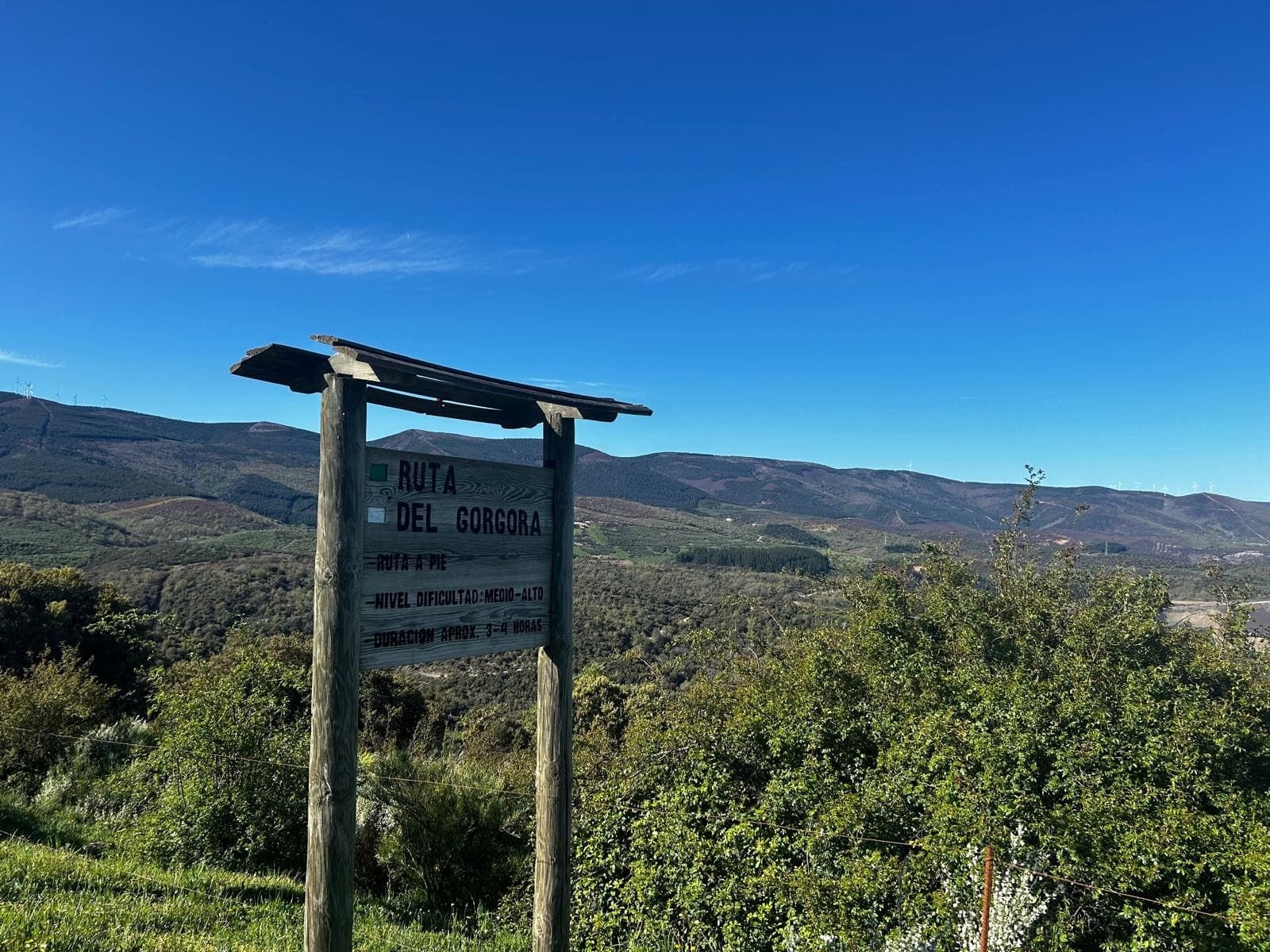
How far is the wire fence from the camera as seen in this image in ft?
17.4

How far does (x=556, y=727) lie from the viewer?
4.16 m

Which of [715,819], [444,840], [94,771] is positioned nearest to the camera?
[715,819]

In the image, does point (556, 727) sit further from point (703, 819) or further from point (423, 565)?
point (703, 819)

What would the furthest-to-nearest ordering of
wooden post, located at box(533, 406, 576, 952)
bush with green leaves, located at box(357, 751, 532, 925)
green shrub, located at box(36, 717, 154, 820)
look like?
green shrub, located at box(36, 717, 154, 820) → bush with green leaves, located at box(357, 751, 532, 925) → wooden post, located at box(533, 406, 576, 952)

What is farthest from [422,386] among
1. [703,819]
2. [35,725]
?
[35,725]

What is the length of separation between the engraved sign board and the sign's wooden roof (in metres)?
0.36

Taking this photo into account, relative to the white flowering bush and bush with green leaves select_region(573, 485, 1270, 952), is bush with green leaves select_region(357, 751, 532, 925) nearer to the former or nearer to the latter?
bush with green leaves select_region(573, 485, 1270, 952)

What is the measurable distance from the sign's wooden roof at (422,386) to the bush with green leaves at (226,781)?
313 inches

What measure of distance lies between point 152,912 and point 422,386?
16.2ft

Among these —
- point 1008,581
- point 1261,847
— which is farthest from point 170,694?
point 1008,581

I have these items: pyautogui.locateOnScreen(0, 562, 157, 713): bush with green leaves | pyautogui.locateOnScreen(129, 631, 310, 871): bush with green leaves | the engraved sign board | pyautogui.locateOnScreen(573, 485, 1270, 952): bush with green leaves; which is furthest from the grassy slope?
pyautogui.locateOnScreen(0, 562, 157, 713): bush with green leaves

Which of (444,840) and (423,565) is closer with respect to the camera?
(423,565)

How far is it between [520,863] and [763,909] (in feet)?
14.6

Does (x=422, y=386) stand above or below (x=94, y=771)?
above
